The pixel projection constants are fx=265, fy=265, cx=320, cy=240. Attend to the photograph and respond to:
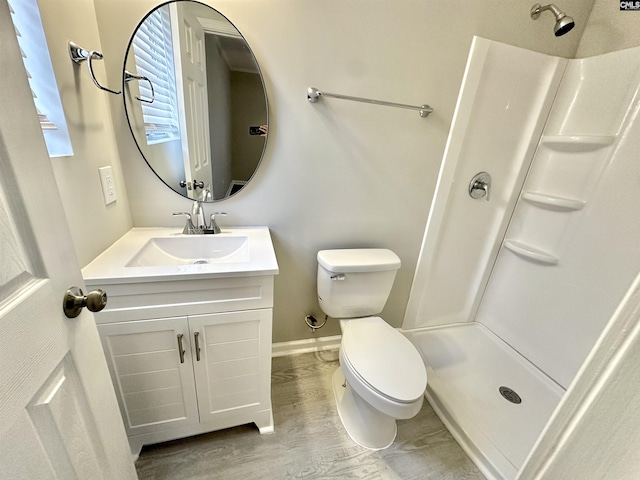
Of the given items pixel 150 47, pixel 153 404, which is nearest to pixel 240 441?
→ pixel 153 404

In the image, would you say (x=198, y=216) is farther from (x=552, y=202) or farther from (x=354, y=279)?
(x=552, y=202)

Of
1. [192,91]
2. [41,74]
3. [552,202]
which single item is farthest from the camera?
[552,202]

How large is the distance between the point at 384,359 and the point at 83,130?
4.74 ft

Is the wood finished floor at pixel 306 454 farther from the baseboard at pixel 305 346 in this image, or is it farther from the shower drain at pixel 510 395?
the shower drain at pixel 510 395

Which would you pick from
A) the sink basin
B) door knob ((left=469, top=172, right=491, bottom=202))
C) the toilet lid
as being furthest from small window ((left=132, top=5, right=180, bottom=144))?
door knob ((left=469, top=172, right=491, bottom=202))

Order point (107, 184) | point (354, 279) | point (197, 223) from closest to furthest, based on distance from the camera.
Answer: point (107, 184) → point (197, 223) → point (354, 279)

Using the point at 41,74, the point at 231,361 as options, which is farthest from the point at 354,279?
the point at 41,74

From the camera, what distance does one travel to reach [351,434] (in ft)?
4.21

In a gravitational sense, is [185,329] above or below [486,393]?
above

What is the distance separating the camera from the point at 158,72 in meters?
1.09

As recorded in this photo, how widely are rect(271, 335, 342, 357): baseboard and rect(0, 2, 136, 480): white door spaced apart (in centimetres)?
114

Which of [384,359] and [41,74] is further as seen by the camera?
[384,359]

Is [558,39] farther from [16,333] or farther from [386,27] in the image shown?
[16,333]

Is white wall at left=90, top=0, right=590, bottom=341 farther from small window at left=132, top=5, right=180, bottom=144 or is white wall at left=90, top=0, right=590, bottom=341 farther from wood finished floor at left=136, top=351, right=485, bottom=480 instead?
wood finished floor at left=136, top=351, right=485, bottom=480
